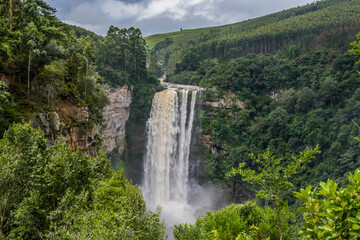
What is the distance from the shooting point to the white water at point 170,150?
4003 cm

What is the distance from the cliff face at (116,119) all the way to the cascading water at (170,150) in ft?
15.5

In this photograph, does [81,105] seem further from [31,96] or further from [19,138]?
[19,138]

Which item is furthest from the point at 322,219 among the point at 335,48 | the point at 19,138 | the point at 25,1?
the point at 335,48

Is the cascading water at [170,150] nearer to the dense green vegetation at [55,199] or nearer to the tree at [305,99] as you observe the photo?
the tree at [305,99]

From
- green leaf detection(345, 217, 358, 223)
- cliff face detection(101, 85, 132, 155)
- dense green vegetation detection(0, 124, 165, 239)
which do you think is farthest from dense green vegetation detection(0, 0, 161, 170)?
cliff face detection(101, 85, 132, 155)

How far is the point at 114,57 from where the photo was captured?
143 feet

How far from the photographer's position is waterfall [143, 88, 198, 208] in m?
40.1

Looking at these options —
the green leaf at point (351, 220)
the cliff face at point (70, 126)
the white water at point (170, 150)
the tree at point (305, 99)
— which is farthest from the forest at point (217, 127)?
the white water at point (170, 150)

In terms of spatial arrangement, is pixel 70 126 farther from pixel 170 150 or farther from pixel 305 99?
pixel 305 99

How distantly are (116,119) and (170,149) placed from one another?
1045cm

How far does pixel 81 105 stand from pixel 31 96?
3377 millimetres

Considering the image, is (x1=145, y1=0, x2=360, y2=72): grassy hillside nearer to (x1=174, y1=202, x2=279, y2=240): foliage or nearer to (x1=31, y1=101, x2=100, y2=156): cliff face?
(x1=31, y1=101, x2=100, y2=156): cliff face

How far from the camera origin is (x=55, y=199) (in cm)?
884

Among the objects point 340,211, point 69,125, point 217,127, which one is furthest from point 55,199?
point 217,127
